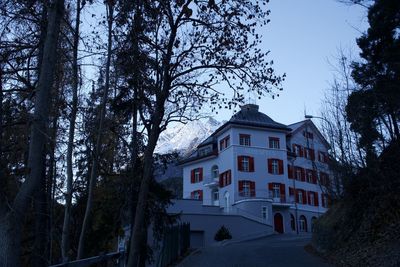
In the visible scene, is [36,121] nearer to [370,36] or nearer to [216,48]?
[216,48]

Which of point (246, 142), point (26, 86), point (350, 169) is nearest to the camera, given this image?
point (26, 86)

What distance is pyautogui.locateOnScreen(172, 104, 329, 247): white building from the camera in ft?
153

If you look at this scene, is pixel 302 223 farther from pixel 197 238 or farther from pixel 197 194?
pixel 197 238

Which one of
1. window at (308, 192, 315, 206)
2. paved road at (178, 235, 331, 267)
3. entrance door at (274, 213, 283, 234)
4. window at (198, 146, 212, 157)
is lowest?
paved road at (178, 235, 331, 267)

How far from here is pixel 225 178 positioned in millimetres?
49812

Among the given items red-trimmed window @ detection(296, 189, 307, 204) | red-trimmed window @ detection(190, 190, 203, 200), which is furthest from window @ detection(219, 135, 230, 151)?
red-trimmed window @ detection(296, 189, 307, 204)

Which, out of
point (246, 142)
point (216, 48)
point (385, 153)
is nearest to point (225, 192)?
point (246, 142)

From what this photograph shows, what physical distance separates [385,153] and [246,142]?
111ft

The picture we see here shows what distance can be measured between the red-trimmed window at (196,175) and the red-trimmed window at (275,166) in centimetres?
942

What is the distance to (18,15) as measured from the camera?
844 centimetres

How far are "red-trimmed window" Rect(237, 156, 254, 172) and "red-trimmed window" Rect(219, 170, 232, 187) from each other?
1.63 meters

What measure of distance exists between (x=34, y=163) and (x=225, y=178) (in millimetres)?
44026

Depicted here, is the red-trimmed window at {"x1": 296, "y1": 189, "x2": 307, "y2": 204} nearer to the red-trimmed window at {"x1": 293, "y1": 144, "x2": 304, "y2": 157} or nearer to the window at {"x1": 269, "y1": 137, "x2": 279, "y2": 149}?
the red-trimmed window at {"x1": 293, "y1": 144, "x2": 304, "y2": 157}

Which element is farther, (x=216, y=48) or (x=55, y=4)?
(x=216, y=48)
